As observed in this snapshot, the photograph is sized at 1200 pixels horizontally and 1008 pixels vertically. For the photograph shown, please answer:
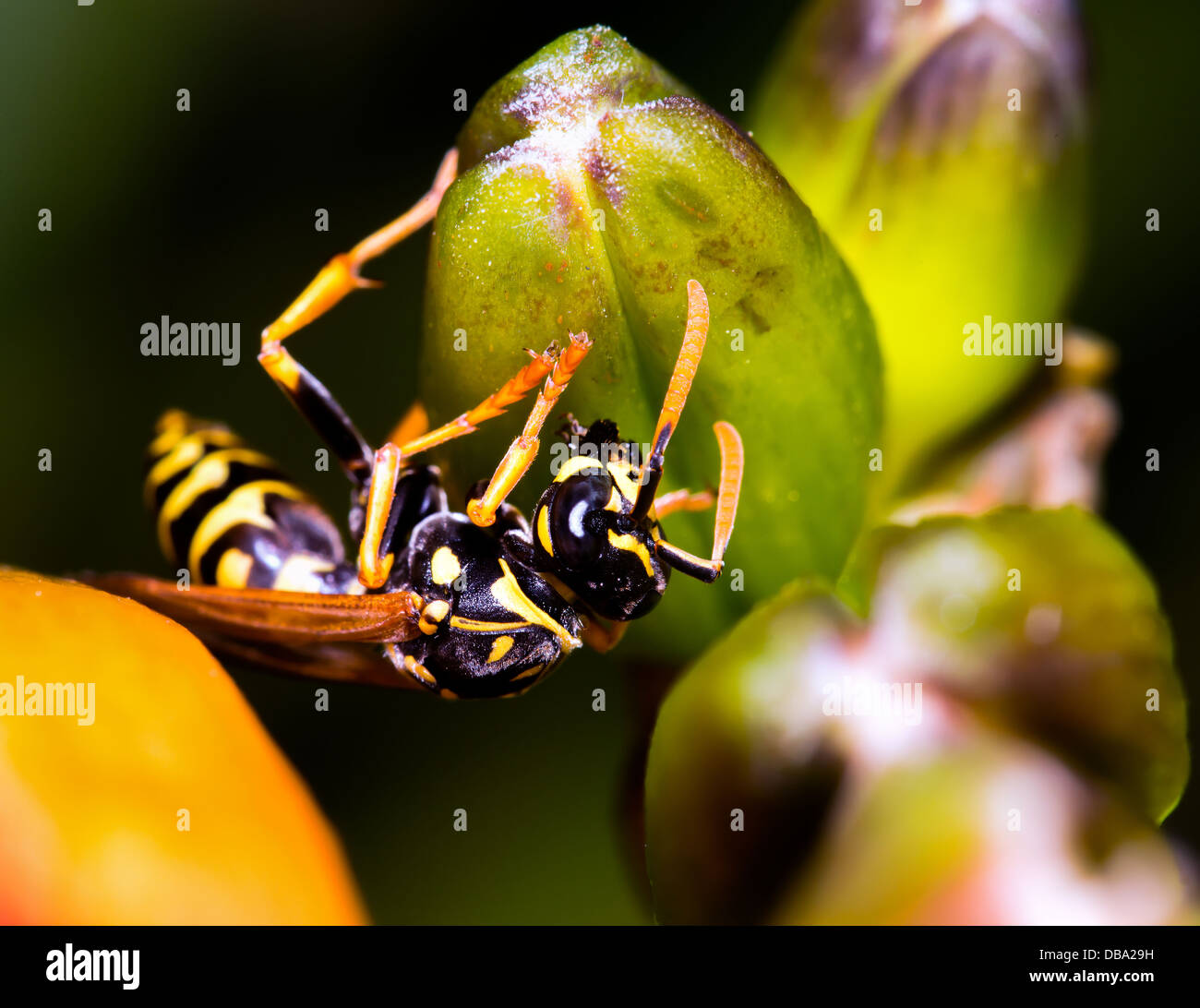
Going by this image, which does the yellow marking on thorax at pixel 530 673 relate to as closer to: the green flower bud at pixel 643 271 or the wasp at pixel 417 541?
the wasp at pixel 417 541

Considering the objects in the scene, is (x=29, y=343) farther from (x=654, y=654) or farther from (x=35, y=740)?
(x=654, y=654)

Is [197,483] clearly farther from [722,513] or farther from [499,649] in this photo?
[722,513]

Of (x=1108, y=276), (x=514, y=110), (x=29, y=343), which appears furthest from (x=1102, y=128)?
(x=29, y=343)

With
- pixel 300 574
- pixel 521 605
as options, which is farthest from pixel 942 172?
pixel 300 574

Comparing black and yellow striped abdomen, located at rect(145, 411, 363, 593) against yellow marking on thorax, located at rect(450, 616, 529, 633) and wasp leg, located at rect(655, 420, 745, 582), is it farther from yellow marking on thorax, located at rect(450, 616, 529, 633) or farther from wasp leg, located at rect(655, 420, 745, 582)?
wasp leg, located at rect(655, 420, 745, 582)

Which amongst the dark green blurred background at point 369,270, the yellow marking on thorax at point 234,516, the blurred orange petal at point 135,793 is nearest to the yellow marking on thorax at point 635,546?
the dark green blurred background at point 369,270

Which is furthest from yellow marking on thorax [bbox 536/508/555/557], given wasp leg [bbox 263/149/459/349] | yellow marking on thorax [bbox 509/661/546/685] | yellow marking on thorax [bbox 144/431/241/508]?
yellow marking on thorax [bbox 144/431/241/508]
